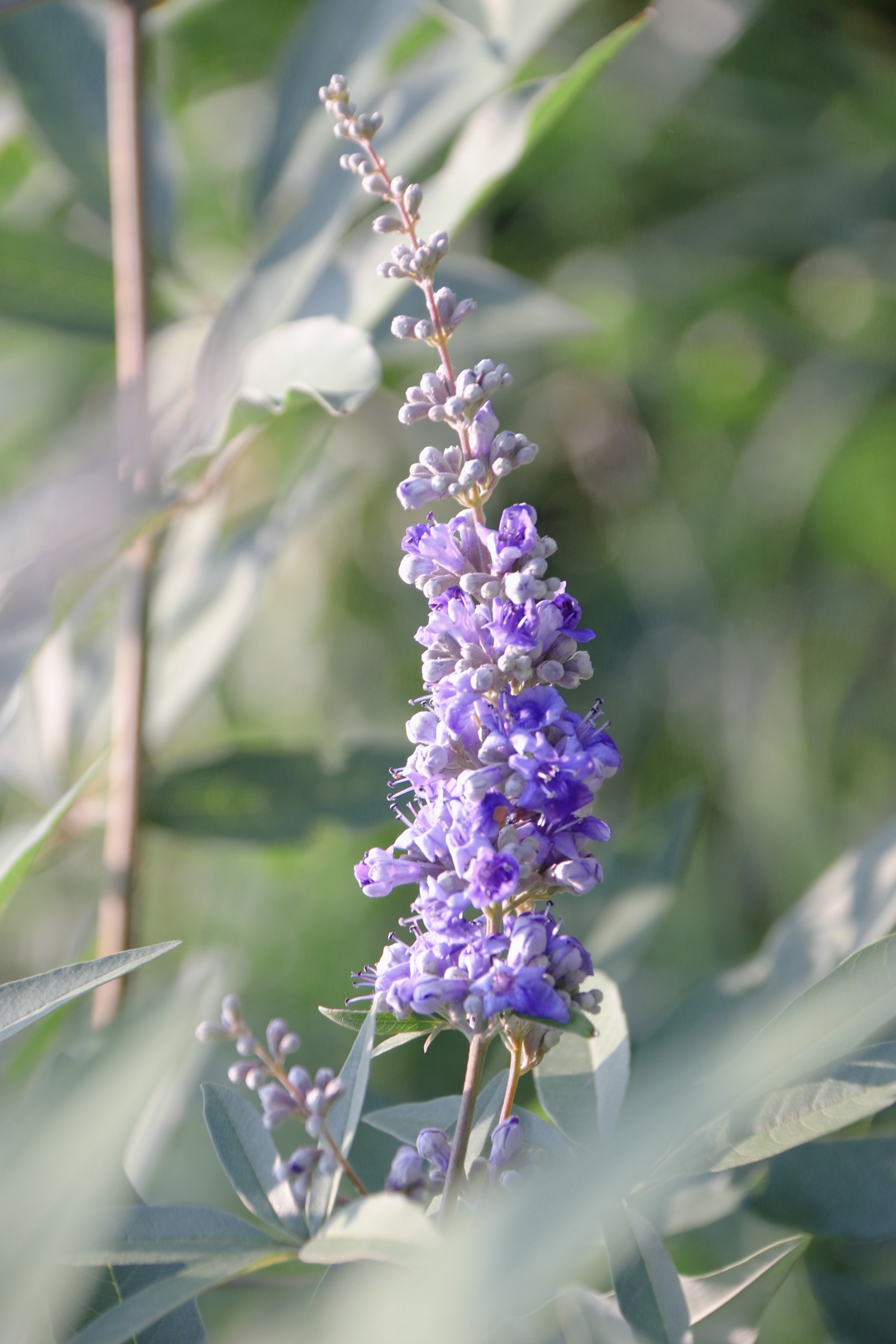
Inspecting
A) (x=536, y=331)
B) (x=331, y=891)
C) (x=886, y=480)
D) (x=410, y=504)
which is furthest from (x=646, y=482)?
(x=410, y=504)

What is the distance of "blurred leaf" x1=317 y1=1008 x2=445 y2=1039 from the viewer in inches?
24.0

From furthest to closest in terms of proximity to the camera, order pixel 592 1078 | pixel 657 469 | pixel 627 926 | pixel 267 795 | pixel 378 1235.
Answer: pixel 657 469 < pixel 267 795 < pixel 627 926 < pixel 592 1078 < pixel 378 1235

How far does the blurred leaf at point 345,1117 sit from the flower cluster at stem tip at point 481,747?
26 mm

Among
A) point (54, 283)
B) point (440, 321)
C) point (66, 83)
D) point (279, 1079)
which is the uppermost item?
point (66, 83)

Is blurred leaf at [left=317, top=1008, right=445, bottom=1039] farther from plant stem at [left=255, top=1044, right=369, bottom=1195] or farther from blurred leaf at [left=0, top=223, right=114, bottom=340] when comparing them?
blurred leaf at [left=0, top=223, right=114, bottom=340]

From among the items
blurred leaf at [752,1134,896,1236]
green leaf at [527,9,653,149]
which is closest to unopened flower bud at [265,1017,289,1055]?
blurred leaf at [752,1134,896,1236]

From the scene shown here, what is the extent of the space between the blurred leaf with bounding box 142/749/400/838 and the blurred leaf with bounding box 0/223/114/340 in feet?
1.75

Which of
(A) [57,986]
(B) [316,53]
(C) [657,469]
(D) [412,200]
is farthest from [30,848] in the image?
(C) [657,469]

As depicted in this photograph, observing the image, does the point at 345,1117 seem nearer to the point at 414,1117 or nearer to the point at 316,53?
the point at 414,1117

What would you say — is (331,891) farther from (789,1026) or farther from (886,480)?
(789,1026)

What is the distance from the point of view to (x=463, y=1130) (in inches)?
22.8

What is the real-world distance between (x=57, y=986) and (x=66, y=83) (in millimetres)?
1109

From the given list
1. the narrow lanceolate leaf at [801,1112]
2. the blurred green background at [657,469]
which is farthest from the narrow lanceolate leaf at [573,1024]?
the blurred green background at [657,469]

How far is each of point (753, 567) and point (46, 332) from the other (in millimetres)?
1192
